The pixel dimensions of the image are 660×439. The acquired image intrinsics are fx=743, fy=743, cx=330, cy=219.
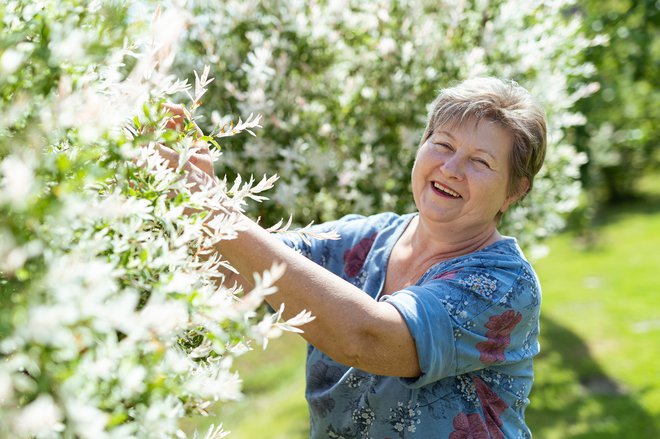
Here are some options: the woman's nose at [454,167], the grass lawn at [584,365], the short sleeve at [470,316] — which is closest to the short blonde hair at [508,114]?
the woman's nose at [454,167]

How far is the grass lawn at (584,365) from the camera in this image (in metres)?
6.76

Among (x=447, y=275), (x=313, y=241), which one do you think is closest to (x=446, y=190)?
(x=447, y=275)

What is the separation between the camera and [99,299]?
3.70 feet

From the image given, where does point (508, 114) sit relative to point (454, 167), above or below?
above

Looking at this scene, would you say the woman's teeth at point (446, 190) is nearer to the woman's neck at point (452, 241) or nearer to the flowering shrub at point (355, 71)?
the woman's neck at point (452, 241)

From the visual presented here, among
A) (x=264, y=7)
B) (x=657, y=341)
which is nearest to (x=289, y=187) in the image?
(x=264, y=7)

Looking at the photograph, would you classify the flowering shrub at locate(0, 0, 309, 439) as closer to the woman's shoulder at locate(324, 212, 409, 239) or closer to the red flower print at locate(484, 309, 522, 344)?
the red flower print at locate(484, 309, 522, 344)

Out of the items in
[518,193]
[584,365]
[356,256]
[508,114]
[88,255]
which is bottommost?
[584,365]

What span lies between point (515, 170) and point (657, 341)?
247 inches

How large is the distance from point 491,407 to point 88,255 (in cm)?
164

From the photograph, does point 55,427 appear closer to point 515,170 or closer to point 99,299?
point 99,299

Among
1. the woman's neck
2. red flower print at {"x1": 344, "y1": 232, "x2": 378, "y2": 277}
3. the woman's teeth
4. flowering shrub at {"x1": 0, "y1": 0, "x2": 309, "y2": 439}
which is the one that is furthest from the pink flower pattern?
flowering shrub at {"x1": 0, "y1": 0, "x2": 309, "y2": 439}

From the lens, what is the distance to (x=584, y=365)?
798 centimetres

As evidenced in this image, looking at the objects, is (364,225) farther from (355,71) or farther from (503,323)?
(355,71)
